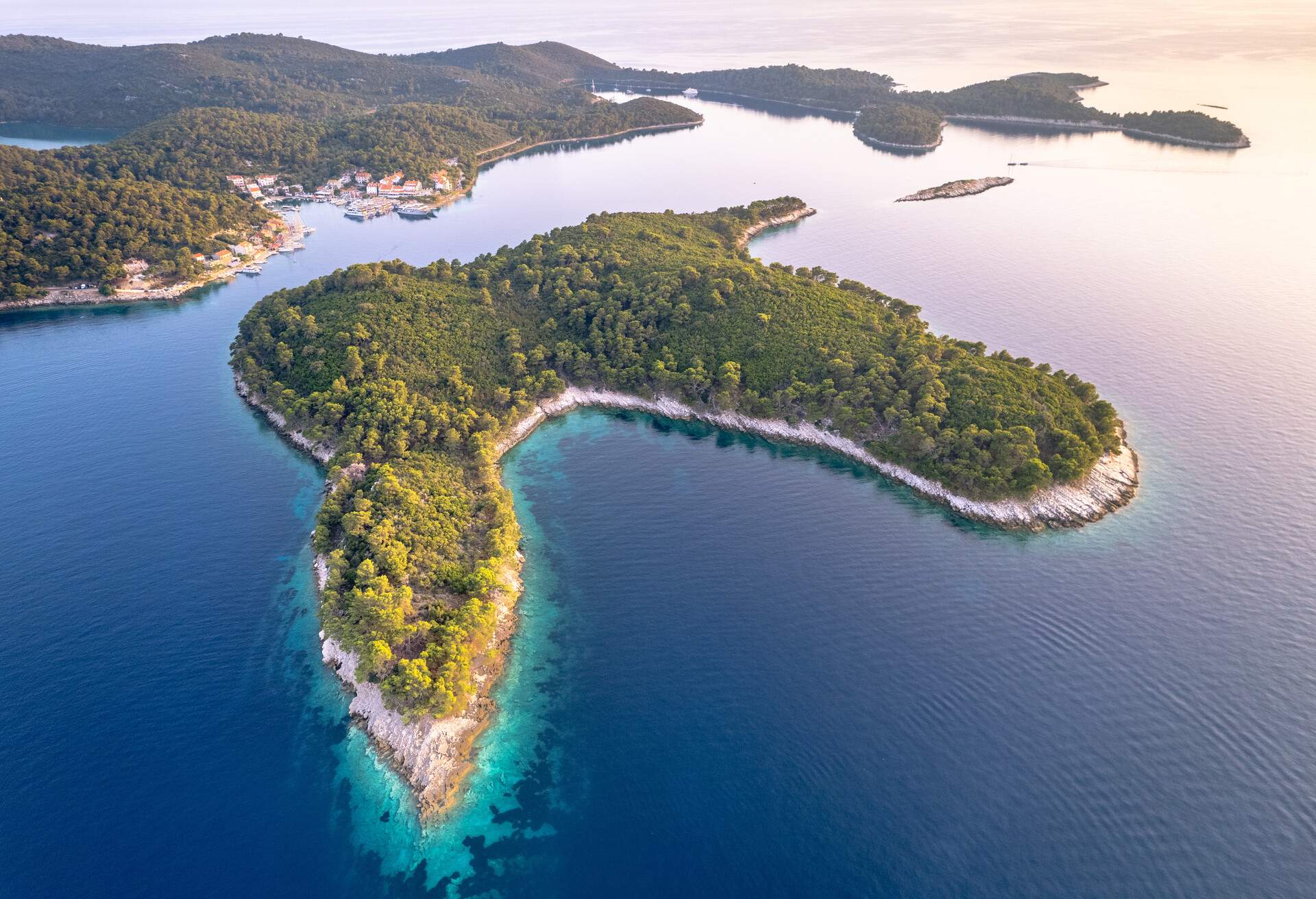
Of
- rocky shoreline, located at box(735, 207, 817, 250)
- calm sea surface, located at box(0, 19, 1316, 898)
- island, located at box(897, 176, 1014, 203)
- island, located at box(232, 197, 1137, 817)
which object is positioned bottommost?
calm sea surface, located at box(0, 19, 1316, 898)

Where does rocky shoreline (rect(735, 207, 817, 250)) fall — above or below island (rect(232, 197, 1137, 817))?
above

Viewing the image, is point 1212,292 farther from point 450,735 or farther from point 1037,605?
point 450,735

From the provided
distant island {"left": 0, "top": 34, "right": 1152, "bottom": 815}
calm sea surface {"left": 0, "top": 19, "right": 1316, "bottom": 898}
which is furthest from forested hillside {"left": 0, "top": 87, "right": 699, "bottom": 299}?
calm sea surface {"left": 0, "top": 19, "right": 1316, "bottom": 898}

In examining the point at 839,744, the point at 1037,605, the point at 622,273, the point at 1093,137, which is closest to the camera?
the point at 839,744

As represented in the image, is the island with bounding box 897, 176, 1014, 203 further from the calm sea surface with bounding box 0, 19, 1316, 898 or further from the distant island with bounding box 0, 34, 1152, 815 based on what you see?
the calm sea surface with bounding box 0, 19, 1316, 898

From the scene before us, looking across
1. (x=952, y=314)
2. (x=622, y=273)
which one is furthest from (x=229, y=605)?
(x=952, y=314)

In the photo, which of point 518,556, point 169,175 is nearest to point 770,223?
point 518,556
